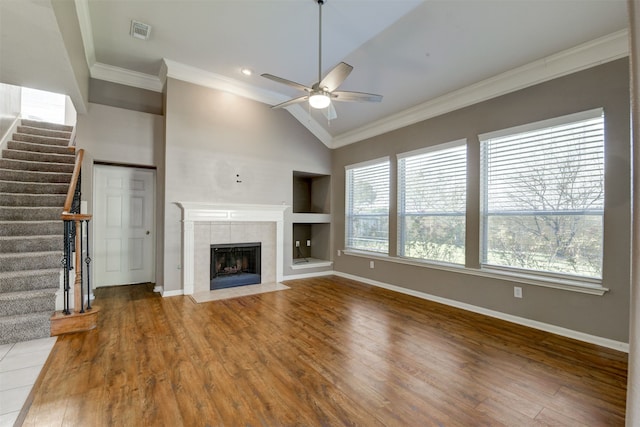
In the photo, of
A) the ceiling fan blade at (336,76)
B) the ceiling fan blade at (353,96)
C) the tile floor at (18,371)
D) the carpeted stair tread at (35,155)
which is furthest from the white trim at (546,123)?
the carpeted stair tread at (35,155)

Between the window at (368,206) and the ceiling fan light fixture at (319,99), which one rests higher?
the ceiling fan light fixture at (319,99)

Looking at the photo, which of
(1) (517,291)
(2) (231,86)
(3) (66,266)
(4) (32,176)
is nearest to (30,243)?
(3) (66,266)

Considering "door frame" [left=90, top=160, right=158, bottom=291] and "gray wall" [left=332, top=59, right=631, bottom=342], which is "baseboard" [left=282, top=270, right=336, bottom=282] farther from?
"door frame" [left=90, top=160, right=158, bottom=291]

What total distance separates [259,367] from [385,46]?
13.0ft

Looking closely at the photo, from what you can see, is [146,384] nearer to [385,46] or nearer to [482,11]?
[385,46]

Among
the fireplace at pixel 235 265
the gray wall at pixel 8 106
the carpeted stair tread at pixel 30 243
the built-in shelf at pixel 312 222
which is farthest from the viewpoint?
the built-in shelf at pixel 312 222

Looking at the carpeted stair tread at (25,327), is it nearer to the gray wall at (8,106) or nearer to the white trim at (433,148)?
the gray wall at (8,106)

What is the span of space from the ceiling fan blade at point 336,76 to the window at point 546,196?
7.39ft

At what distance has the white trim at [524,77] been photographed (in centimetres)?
279

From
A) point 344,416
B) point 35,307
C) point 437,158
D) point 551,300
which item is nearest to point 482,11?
point 437,158

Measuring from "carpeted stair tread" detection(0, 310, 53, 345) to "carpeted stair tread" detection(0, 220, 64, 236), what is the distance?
1219mm

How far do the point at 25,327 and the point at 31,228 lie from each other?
1447 mm

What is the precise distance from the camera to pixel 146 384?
2.10 m

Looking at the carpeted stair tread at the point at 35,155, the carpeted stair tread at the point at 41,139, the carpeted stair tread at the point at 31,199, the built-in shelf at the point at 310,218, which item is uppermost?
the carpeted stair tread at the point at 41,139
